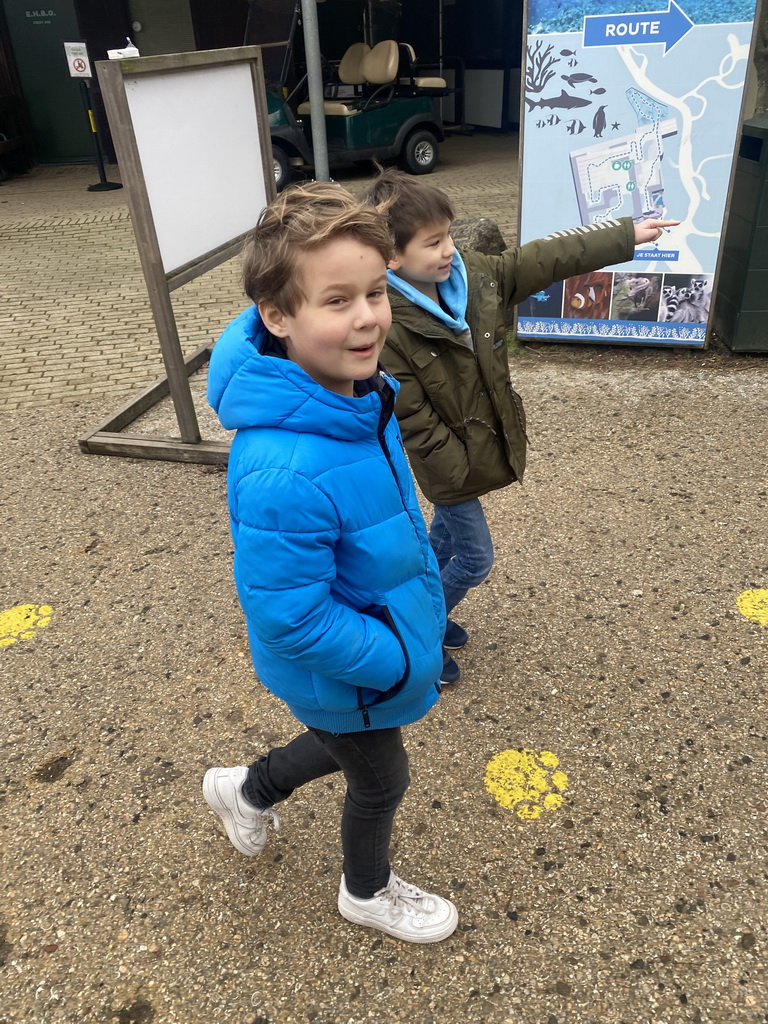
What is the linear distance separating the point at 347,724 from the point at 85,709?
1.52m

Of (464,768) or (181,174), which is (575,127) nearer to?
(181,174)

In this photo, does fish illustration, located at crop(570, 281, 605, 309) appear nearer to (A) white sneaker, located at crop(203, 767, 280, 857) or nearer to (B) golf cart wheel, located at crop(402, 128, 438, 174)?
(A) white sneaker, located at crop(203, 767, 280, 857)

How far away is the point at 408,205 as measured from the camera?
2.07 metres

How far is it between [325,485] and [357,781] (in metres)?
0.73

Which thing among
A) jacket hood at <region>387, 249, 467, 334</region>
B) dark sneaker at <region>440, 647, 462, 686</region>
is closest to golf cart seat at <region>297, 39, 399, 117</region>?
jacket hood at <region>387, 249, 467, 334</region>

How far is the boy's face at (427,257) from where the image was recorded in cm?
212

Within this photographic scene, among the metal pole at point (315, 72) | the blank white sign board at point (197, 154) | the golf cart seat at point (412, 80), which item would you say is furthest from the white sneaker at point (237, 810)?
the golf cart seat at point (412, 80)

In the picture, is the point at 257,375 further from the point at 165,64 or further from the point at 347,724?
the point at 165,64

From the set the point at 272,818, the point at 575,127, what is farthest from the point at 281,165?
the point at 272,818

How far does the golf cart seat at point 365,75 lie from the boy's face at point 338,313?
10850 millimetres

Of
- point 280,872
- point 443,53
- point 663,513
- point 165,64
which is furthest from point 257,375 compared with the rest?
point 443,53

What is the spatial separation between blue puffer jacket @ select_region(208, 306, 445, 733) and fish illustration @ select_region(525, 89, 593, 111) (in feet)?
13.0

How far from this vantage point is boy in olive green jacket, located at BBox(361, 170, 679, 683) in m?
2.15

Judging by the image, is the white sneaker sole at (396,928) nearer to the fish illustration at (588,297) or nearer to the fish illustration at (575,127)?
the fish illustration at (588,297)
